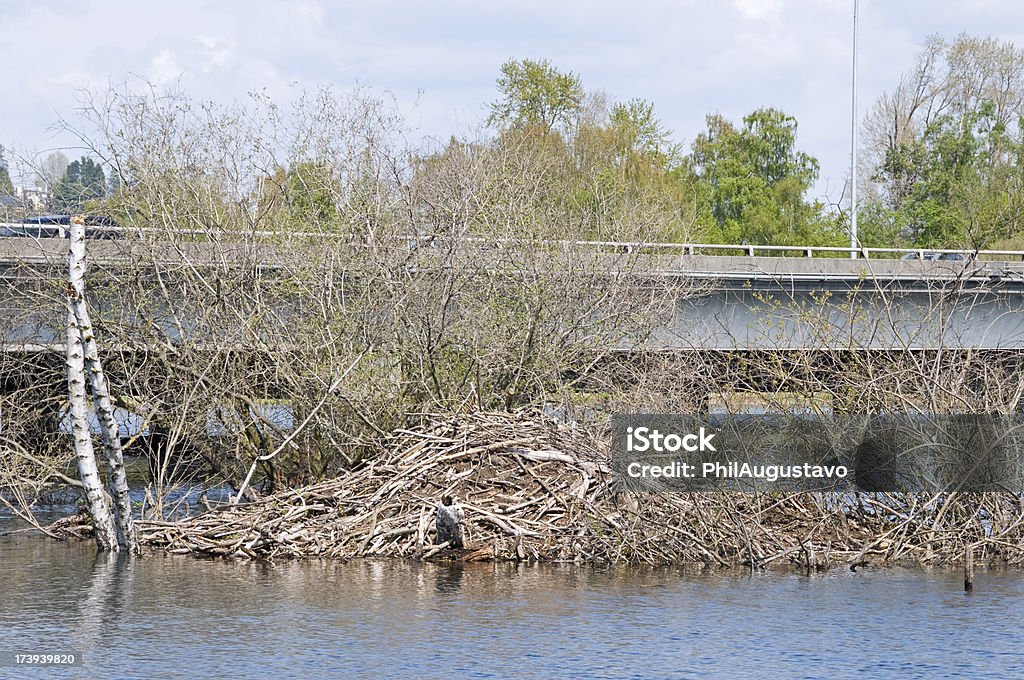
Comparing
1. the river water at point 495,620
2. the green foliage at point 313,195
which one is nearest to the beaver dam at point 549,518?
the river water at point 495,620

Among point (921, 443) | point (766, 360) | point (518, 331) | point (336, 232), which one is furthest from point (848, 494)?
point (336, 232)

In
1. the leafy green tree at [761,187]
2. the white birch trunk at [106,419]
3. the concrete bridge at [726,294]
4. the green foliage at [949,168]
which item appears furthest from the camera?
the green foliage at [949,168]

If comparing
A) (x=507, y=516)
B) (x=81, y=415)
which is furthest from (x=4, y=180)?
(x=507, y=516)

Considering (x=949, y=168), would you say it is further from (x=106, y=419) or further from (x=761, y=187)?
(x=106, y=419)

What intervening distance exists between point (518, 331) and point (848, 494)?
18.4 feet

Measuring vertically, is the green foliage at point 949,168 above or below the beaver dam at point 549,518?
above

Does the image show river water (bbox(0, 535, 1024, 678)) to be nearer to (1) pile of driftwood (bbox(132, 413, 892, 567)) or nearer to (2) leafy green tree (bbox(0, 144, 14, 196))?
(1) pile of driftwood (bbox(132, 413, 892, 567))

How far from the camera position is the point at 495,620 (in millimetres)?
Result: 14117

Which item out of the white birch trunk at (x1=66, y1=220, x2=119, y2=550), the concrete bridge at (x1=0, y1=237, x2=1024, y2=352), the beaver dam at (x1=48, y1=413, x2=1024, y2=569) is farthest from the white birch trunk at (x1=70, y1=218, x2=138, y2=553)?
the concrete bridge at (x1=0, y1=237, x2=1024, y2=352)

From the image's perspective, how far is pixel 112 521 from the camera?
61.8 feet

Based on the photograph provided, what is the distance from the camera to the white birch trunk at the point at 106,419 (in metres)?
17.3

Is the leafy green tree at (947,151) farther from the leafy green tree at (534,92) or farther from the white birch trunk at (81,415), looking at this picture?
the white birch trunk at (81,415)

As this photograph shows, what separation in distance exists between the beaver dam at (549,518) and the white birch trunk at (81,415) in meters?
0.47

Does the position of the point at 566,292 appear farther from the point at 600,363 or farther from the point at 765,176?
the point at 765,176
